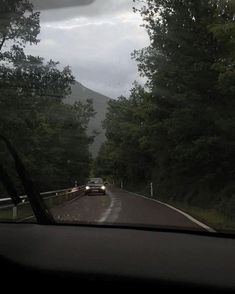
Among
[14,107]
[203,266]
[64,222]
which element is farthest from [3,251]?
[203,266]

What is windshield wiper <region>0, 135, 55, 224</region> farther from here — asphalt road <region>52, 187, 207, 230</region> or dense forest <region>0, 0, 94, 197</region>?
asphalt road <region>52, 187, 207, 230</region>

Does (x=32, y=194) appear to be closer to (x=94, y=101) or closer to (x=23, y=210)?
(x=23, y=210)

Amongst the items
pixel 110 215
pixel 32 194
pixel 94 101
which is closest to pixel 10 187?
pixel 32 194

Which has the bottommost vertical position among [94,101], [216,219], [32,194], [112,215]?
[112,215]

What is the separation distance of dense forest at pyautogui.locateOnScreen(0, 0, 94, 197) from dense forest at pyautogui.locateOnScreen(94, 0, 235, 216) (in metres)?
14.1

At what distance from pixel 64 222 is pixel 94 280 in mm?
1036

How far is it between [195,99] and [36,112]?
23.6 meters

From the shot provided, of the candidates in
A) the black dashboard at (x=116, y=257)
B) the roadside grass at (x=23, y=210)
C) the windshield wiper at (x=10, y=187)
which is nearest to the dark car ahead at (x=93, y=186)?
the roadside grass at (x=23, y=210)

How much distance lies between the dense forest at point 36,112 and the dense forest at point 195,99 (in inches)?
557

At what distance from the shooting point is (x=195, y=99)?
27703 mm

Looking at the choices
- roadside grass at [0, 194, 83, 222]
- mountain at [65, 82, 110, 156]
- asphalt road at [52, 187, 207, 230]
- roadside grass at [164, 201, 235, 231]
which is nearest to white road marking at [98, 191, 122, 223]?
→ asphalt road at [52, 187, 207, 230]

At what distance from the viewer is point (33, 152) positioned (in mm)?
4742

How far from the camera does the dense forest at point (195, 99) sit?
21.6 m

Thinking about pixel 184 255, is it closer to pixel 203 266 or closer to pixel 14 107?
pixel 203 266
